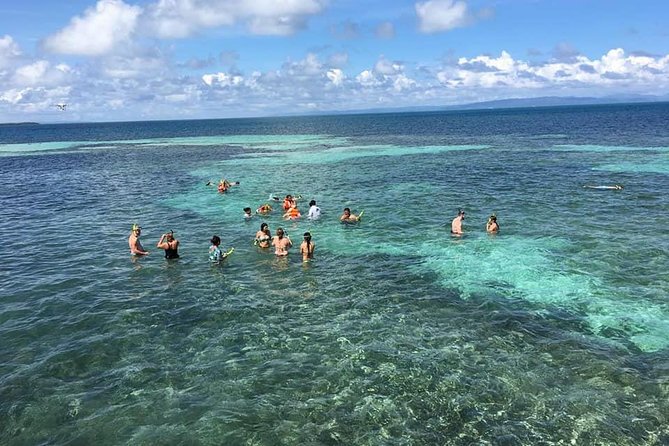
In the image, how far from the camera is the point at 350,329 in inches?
619

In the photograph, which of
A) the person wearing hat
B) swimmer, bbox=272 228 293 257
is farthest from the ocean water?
the person wearing hat

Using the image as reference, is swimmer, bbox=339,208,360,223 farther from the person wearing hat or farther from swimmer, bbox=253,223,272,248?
the person wearing hat

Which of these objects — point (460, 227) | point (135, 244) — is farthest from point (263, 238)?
point (460, 227)

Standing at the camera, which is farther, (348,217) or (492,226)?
(348,217)

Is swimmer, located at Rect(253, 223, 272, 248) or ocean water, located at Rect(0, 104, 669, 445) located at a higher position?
swimmer, located at Rect(253, 223, 272, 248)

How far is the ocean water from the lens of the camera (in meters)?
11.3

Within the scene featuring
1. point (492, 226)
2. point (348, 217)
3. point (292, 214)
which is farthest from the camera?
point (292, 214)

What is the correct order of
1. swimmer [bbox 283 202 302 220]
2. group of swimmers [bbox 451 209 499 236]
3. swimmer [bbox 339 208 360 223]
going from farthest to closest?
swimmer [bbox 283 202 302 220] < swimmer [bbox 339 208 360 223] < group of swimmers [bbox 451 209 499 236]

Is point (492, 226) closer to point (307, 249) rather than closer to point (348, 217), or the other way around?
point (348, 217)

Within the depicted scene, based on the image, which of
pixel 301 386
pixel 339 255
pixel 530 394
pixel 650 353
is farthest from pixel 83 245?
pixel 650 353

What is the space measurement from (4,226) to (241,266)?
2030 cm

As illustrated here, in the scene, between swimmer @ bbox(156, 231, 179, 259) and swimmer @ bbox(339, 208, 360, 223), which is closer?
swimmer @ bbox(156, 231, 179, 259)

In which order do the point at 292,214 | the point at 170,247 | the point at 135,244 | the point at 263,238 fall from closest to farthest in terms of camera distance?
1. the point at 170,247
2. the point at 135,244
3. the point at 263,238
4. the point at 292,214

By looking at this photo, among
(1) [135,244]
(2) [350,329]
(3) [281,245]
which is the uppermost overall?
(1) [135,244]
